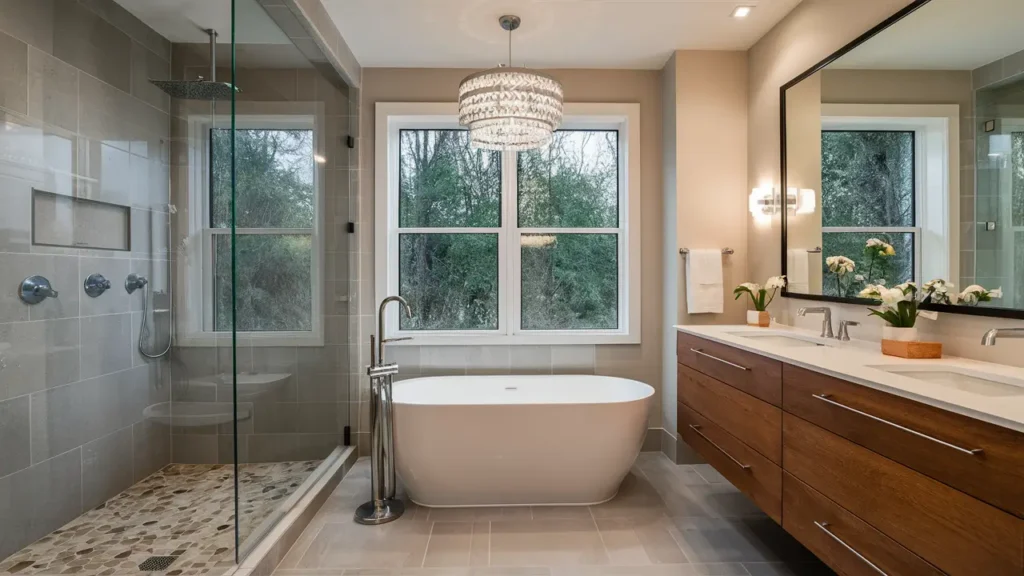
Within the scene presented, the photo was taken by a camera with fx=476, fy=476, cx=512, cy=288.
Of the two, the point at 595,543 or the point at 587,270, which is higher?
the point at 587,270

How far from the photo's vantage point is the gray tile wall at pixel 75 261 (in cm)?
178

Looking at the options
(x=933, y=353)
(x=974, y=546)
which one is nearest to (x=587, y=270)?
(x=933, y=353)

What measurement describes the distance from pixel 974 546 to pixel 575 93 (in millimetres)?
2809

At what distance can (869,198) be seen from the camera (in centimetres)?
194

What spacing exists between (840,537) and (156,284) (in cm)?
291

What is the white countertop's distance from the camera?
0.98m

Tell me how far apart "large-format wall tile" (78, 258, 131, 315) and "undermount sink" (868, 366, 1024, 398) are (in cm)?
303

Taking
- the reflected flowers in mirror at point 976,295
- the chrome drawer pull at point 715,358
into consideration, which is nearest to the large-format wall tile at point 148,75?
the chrome drawer pull at point 715,358

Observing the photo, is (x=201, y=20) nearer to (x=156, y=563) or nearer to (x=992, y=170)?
(x=156, y=563)

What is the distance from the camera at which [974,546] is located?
98 centimetres

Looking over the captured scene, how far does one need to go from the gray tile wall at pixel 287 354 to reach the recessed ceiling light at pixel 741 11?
7.21 ft

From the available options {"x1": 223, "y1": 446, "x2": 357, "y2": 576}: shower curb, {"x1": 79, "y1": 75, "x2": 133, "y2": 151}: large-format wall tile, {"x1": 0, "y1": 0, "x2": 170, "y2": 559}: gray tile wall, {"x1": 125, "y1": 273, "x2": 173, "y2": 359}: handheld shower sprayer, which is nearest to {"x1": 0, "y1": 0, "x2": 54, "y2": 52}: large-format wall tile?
{"x1": 0, "y1": 0, "x2": 170, "y2": 559}: gray tile wall

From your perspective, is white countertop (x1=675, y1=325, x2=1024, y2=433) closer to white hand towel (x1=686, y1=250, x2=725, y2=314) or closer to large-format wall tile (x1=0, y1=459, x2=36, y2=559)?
white hand towel (x1=686, y1=250, x2=725, y2=314)

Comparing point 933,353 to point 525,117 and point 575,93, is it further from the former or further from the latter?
point 575,93
